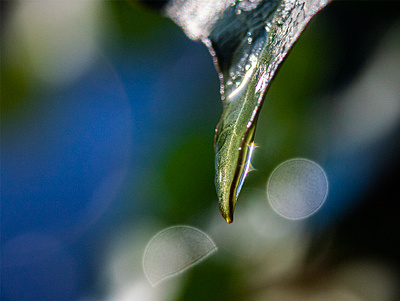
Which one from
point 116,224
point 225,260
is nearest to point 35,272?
point 116,224

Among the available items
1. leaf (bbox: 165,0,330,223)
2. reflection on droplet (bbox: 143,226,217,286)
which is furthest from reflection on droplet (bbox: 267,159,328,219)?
leaf (bbox: 165,0,330,223)

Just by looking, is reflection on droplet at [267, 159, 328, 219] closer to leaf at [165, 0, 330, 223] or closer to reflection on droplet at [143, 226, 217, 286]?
reflection on droplet at [143, 226, 217, 286]

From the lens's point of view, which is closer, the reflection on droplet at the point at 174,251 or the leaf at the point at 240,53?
the leaf at the point at 240,53

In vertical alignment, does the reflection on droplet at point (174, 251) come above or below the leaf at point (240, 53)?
below

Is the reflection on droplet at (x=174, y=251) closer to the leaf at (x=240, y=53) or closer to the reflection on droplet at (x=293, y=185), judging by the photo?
the reflection on droplet at (x=293, y=185)

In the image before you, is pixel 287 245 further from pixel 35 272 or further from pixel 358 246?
pixel 35 272

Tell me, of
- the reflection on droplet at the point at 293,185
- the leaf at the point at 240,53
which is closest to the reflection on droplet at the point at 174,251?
the reflection on droplet at the point at 293,185
